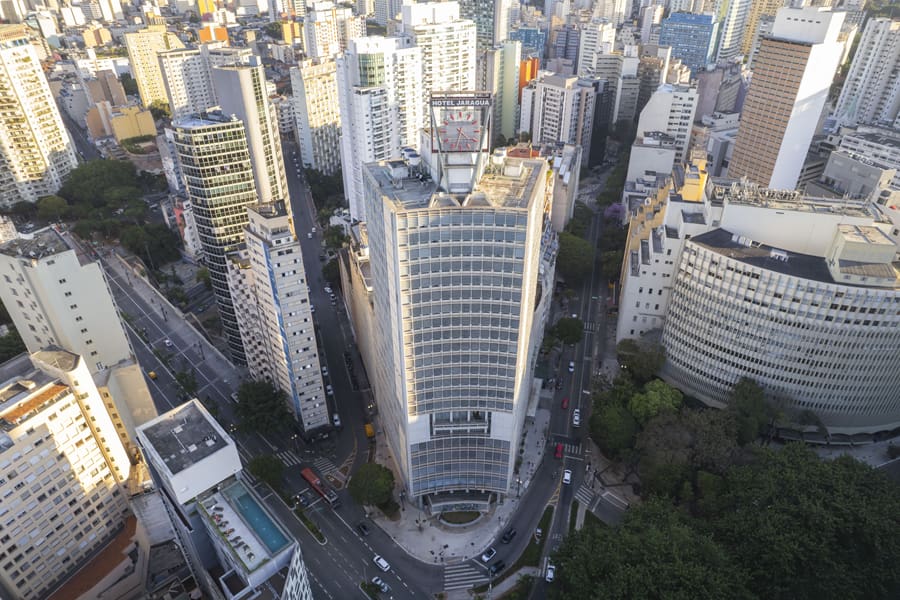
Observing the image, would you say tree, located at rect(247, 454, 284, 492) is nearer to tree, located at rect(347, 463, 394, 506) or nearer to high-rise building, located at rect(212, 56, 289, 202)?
tree, located at rect(347, 463, 394, 506)

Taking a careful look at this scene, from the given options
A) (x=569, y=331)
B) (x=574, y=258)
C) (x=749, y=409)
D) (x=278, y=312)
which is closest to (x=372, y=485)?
(x=278, y=312)

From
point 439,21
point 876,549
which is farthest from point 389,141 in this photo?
point 876,549

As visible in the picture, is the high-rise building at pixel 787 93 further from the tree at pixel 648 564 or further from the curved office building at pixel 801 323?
the tree at pixel 648 564

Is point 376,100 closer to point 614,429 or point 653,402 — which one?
point 653,402

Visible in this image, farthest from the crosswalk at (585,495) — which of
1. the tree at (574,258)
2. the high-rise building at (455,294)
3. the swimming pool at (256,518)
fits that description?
the tree at (574,258)

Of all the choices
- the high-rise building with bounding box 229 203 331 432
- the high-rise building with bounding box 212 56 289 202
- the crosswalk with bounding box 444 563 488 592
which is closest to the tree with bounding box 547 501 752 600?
the crosswalk with bounding box 444 563 488 592

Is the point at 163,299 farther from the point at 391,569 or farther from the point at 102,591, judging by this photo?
the point at 391,569
